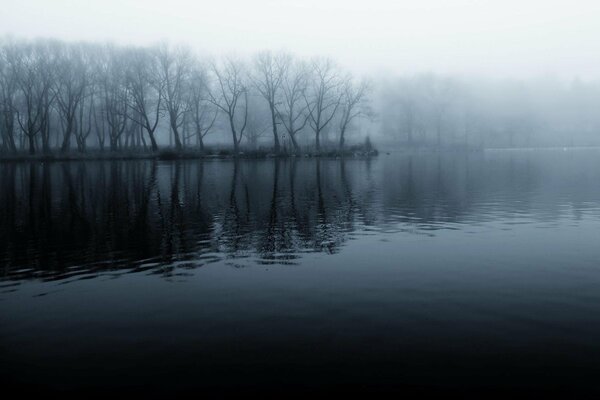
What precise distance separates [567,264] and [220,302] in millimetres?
8919

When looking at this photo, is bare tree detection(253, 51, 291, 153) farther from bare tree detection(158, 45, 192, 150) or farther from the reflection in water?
the reflection in water

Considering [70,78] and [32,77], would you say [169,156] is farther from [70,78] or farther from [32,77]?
[32,77]

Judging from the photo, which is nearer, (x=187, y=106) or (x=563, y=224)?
(x=563, y=224)

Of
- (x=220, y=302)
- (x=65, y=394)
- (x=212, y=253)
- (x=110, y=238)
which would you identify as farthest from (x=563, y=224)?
(x=65, y=394)

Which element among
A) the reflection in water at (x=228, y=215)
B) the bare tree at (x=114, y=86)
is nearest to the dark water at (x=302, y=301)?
the reflection in water at (x=228, y=215)

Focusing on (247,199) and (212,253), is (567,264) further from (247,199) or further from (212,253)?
(247,199)

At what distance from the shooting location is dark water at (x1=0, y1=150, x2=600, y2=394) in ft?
25.2

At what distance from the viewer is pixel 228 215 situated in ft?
76.0

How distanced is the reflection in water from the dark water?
146 millimetres

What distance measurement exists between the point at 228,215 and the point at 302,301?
1293cm

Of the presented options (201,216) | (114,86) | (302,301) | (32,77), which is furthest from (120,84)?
(302,301)

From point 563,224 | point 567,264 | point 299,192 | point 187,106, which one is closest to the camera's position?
point 567,264

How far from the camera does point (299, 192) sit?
107ft

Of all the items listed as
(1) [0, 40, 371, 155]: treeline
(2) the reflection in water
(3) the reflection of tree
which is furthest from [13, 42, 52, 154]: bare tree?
(2) the reflection in water
